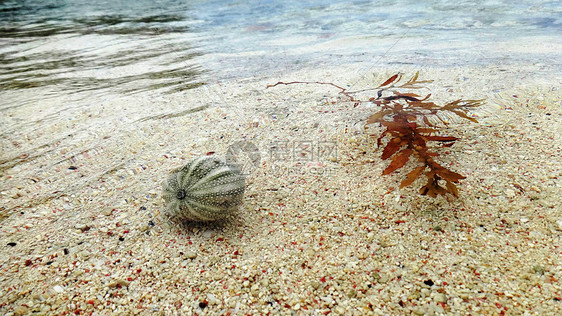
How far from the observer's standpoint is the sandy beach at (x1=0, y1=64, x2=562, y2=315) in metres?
1.43

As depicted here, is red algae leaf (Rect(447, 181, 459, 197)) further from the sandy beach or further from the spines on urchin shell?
the spines on urchin shell

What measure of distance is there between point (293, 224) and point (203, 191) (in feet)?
1.68

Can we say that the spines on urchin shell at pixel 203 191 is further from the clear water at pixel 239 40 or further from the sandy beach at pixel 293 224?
A: the clear water at pixel 239 40

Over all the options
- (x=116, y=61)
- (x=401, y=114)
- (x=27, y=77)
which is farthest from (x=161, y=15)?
(x=401, y=114)

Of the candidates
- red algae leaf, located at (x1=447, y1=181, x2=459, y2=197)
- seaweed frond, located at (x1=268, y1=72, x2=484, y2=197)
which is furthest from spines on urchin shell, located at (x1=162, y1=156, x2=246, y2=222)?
red algae leaf, located at (x1=447, y1=181, x2=459, y2=197)

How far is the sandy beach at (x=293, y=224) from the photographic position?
1.43 meters

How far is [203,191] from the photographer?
5.58 ft

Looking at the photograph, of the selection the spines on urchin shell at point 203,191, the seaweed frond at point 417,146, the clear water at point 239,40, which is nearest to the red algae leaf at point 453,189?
the seaweed frond at point 417,146

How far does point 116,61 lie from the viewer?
4836 mm

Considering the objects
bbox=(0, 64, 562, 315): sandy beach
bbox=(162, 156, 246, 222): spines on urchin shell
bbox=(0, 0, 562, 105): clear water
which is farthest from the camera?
bbox=(0, 0, 562, 105): clear water

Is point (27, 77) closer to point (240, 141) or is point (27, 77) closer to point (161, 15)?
point (240, 141)

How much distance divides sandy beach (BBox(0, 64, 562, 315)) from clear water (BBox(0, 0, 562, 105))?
1330 millimetres

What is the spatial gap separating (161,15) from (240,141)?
753 cm

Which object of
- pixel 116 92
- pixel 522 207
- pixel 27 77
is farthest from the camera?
pixel 27 77
